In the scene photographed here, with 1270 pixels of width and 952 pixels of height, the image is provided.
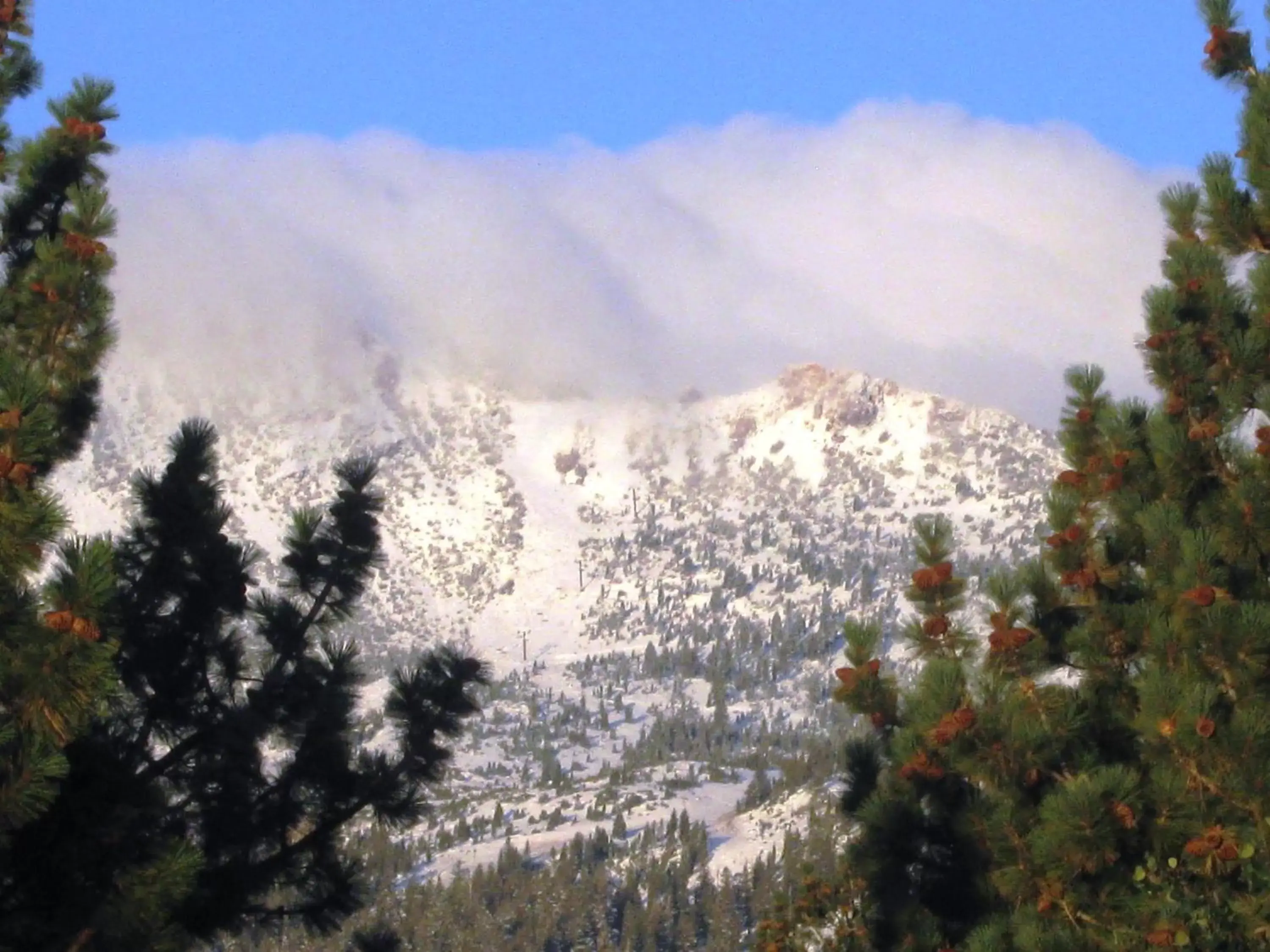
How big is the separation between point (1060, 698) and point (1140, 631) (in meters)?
0.93

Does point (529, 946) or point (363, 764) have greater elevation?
point (363, 764)

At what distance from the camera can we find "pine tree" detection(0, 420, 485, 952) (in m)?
14.4

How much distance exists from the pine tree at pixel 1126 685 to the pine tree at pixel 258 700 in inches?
191

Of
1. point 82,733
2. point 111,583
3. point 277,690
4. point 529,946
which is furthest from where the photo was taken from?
point 529,946

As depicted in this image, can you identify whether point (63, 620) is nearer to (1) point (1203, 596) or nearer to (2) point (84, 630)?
(2) point (84, 630)

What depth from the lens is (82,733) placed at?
9.90 meters

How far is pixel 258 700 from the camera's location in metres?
14.8

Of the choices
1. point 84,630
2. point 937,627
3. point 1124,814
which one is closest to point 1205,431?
point 937,627

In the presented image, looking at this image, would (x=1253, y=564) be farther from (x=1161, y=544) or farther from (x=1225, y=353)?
(x=1225, y=353)

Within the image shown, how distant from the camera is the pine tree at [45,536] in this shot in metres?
8.75

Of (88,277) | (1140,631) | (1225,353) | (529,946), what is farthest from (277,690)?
(529,946)

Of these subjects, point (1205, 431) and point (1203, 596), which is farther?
point (1205, 431)

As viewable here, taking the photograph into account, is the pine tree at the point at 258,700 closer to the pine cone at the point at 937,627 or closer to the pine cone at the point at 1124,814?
the pine cone at the point at 937,627

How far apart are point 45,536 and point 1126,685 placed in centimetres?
773
